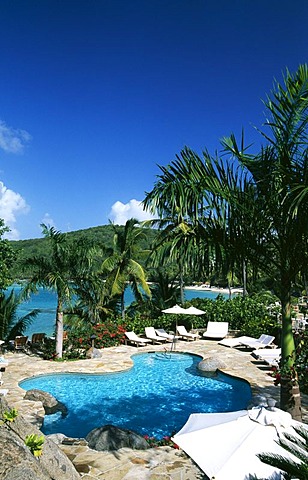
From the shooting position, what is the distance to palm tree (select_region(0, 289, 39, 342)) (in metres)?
15.4

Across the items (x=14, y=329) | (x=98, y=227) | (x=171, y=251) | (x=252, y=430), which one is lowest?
(x=14, y=329)

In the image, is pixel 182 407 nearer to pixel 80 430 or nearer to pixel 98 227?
pixel 80 430

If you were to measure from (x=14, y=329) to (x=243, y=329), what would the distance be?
10.9 meters

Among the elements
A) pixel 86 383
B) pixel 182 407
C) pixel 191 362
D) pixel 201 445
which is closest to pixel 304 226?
pixel 201 445

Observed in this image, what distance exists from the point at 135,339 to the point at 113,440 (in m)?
9.93

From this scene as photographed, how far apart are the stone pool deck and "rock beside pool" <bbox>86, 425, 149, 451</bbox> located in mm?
230

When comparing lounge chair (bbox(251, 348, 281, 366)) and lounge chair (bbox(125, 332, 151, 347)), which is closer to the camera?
lounge chair (bbox(251, 348, 281, 366))

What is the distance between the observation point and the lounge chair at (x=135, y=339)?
16.6 m

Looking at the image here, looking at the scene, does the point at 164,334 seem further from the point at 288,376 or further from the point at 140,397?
the point at 288,376

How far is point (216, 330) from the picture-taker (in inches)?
713

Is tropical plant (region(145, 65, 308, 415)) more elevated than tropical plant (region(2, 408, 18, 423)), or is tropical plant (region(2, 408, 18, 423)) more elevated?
tropical plant (region(145, 65, 308, 415))

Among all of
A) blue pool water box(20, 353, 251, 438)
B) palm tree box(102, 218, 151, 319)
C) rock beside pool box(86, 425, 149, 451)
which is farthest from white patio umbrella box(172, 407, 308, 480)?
palm tree box(102, 218, 151, 319)

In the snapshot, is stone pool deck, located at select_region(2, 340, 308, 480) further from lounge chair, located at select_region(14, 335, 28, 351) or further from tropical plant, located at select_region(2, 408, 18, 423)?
tropical plant, located at select_region(2, 408, 18, 423)

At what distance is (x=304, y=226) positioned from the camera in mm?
5559
